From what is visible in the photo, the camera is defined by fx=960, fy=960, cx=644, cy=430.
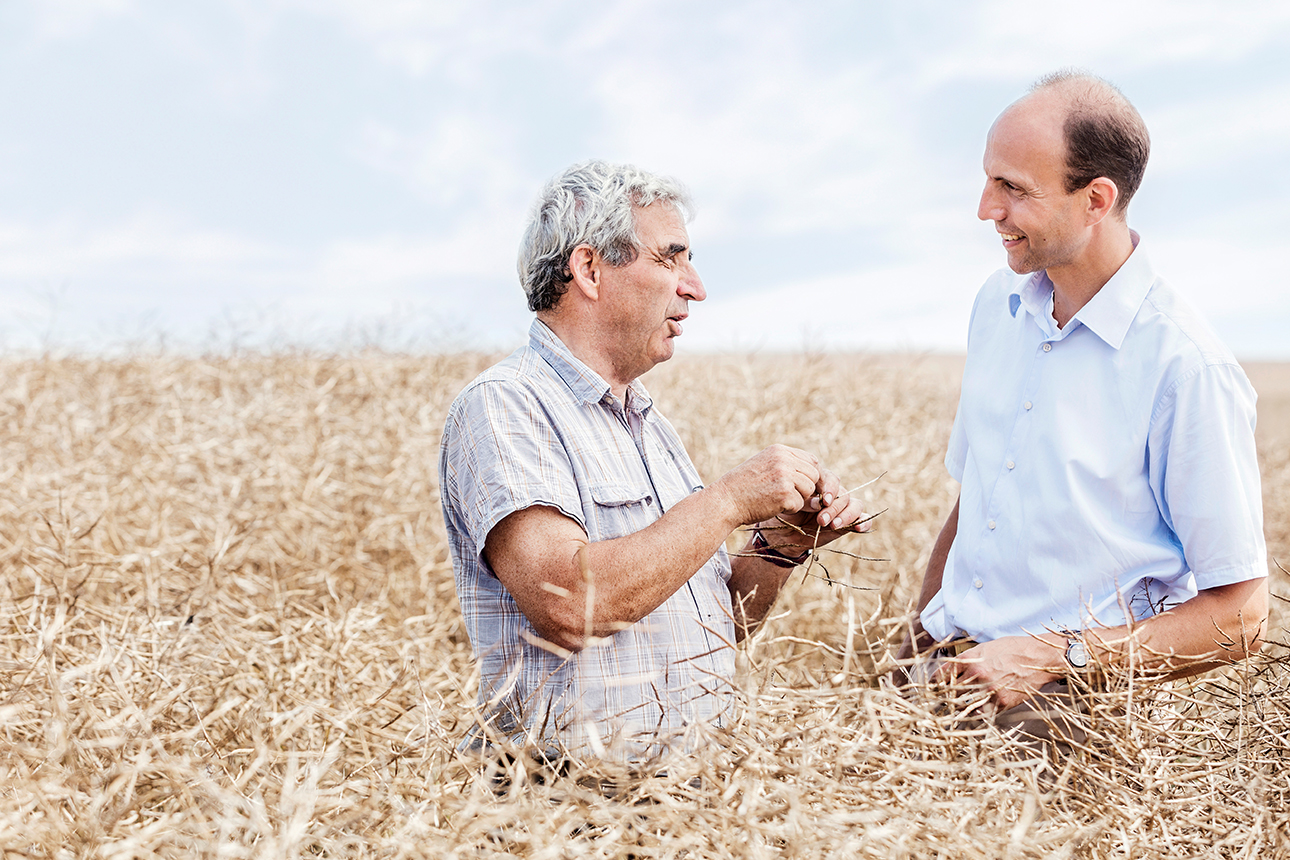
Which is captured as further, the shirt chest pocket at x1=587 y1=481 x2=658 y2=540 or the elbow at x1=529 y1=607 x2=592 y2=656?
the shirt chest pocket at x1=587 y1=481 x2=658 y2=540

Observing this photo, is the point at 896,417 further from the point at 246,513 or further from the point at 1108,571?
the point at 1108,571

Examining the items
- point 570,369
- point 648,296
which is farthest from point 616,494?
point 648,296

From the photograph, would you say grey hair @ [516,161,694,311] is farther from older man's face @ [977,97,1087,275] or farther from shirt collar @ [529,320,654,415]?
older man's face @ [977,97,1087,275]

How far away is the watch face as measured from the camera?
2000 mm

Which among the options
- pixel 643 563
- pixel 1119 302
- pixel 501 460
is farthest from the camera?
pixel 1119 302

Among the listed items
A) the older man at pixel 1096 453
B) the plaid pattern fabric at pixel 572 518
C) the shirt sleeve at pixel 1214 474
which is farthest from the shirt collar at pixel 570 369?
the shirt sleeve at pixel 1214 474

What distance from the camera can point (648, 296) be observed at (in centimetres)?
211

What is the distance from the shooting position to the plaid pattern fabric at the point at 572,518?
5.74 ft

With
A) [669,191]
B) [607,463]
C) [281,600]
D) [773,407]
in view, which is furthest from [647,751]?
[773,407]

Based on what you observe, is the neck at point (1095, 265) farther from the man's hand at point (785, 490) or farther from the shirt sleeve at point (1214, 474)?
the man's hand at point (785, 490)

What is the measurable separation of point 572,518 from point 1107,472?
119 centimetres

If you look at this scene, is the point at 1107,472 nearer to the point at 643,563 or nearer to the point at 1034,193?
the point at 1034,193

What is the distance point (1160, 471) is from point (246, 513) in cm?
437

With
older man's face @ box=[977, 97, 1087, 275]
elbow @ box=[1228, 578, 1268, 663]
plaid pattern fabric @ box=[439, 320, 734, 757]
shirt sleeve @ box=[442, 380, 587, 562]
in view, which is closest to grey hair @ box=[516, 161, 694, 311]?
plaid pattern fabric @ box=[439, 320, 734, 757]
